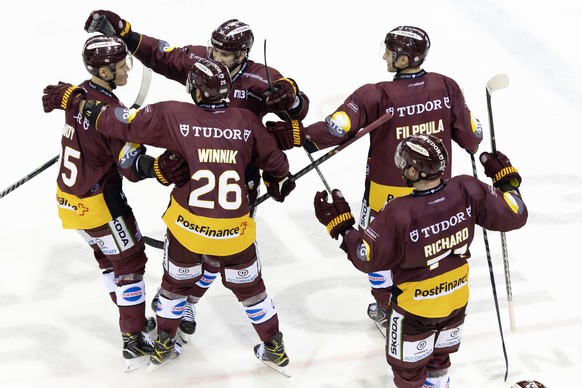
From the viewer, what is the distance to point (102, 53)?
5.34m

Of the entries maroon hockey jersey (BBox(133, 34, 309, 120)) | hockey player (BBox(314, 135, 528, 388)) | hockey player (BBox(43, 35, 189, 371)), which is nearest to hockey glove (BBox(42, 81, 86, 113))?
hockey player (BBox(43, 35, 189, 371))

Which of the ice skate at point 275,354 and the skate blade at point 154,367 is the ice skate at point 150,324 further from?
the ice skate at point 275,354

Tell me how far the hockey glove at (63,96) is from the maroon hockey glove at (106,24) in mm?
741

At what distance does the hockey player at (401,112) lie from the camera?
5566 mm

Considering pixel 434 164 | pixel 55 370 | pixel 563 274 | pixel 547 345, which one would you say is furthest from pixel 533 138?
pixel 55 370

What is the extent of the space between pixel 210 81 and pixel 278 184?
2.50ft

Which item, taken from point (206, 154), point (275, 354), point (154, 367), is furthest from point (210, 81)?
point (154, 367)

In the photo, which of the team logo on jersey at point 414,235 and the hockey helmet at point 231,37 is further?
the hockey helmet at point 231,37

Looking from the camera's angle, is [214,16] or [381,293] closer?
[381,293]

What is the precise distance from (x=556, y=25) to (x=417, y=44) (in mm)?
4260

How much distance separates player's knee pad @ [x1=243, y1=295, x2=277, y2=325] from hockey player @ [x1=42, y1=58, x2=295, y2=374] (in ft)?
0.49

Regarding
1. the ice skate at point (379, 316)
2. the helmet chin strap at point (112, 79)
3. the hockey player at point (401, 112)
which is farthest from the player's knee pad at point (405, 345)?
the helmet chin strap at point (112, 79)

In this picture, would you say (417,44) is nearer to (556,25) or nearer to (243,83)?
(243,83)

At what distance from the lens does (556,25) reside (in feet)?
30.7
